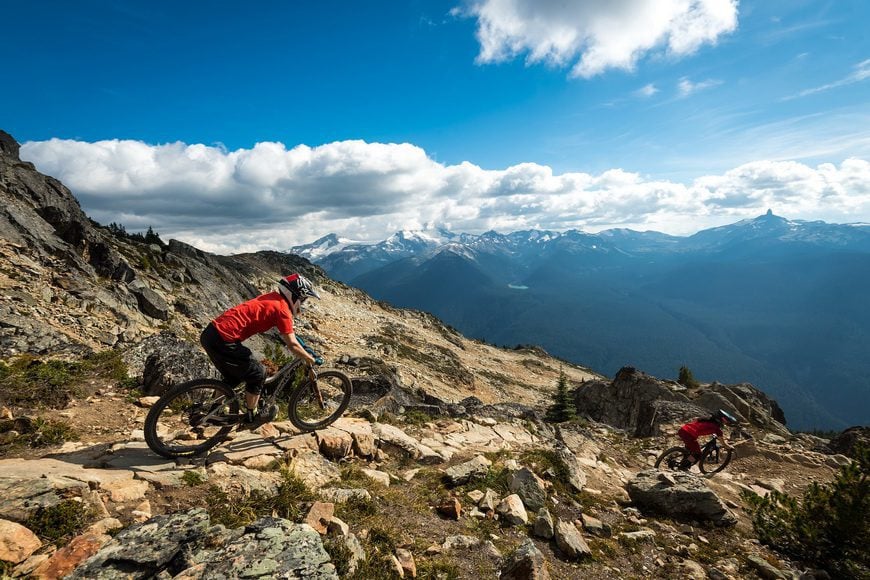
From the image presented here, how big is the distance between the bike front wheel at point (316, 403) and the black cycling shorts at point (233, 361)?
1189 mm

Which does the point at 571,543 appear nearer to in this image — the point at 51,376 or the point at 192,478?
the point at 192,478

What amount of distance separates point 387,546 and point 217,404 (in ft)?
13.7

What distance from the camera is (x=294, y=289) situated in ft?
25.3

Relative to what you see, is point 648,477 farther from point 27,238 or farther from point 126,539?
point 27,238

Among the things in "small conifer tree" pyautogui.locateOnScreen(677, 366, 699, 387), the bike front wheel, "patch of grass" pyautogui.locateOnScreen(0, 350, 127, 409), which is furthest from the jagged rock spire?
"small conifer tree" pyautogui.locateOnScreen(677, 366, 699, 387)

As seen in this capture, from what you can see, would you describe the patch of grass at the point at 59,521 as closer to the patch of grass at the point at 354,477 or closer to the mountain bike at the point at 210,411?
the mountain bike at the point at 210,411

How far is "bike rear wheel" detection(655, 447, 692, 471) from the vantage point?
Answer: 13.1m

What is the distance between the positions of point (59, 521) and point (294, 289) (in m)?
4.43

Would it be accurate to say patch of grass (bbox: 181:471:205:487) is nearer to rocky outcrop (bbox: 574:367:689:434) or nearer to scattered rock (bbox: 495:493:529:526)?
scattered rock (bbox: 495:493:529:526)

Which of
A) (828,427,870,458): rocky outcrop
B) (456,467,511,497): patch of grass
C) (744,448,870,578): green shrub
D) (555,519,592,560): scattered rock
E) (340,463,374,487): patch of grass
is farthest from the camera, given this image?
(828,427,870,458): rocky outcrop

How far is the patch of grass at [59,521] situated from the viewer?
4.51 meters

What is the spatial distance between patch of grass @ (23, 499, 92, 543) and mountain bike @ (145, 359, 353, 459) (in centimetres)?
198

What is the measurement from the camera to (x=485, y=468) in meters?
8.96

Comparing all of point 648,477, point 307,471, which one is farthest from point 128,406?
point 648,477
